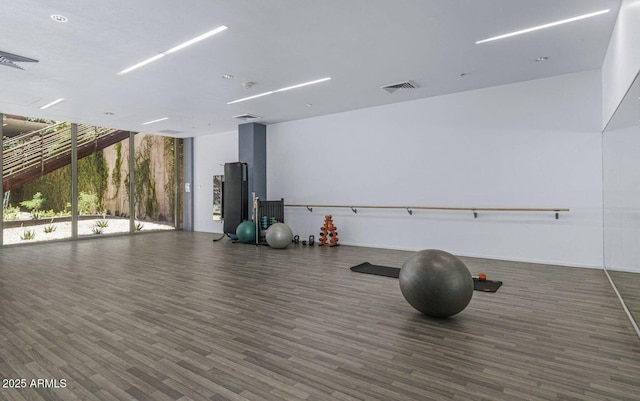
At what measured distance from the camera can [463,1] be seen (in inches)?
132

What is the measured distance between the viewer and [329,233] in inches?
308

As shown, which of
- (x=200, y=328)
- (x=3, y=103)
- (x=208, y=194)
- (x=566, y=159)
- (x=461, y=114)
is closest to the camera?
(x=200, y=328)

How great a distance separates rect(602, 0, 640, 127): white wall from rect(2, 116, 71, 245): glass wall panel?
10866 mm

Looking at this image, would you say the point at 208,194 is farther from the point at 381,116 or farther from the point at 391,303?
the point at 391,303

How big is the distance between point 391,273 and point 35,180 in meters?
8.73

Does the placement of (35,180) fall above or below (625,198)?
above

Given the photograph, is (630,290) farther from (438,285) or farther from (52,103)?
(52,103)

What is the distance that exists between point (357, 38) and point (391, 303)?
317cm

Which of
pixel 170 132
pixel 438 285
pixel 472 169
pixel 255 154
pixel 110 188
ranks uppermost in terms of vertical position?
pixel 170 132

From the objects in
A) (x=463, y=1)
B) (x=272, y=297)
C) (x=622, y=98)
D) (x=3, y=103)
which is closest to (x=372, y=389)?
(x=272, y=297)

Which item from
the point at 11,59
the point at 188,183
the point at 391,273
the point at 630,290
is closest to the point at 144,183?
the point at 188,183

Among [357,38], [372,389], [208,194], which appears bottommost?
[372,389]

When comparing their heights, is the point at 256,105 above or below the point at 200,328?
above

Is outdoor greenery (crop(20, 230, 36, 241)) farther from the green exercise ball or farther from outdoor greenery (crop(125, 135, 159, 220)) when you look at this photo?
the green exercise ball
